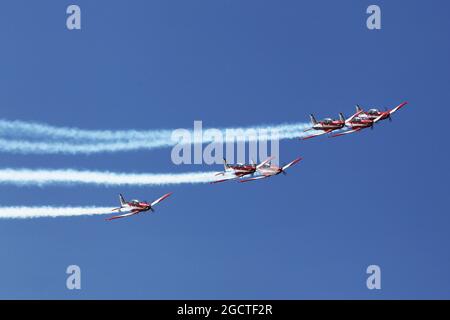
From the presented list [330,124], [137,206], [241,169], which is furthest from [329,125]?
[137,206]

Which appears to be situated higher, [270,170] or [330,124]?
[330,124]

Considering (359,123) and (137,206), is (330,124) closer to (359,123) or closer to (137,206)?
(359,123)

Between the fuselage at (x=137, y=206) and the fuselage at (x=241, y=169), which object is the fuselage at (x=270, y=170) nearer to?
the fuselage at (x=241, y=169)

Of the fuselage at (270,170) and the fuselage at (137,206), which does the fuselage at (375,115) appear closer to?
the fuselage at (270,170)

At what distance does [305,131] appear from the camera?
125312mm

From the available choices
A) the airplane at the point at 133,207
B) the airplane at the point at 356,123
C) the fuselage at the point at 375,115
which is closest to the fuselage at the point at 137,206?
the airplane at the point at 133,207

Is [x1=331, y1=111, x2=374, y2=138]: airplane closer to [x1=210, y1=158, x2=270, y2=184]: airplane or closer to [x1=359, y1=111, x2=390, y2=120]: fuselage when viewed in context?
[x1=359, y1=111, x2=390, y2=120]: fuselage

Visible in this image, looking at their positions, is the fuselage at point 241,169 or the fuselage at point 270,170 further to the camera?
the fuselage at point 270,170

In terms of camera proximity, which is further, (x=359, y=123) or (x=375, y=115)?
(x=359, y=123)

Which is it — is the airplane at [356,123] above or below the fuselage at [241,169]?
above

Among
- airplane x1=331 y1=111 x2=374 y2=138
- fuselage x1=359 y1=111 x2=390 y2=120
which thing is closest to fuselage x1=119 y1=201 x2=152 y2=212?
airplane x1=331 y1=111 x2=374 y2=138
